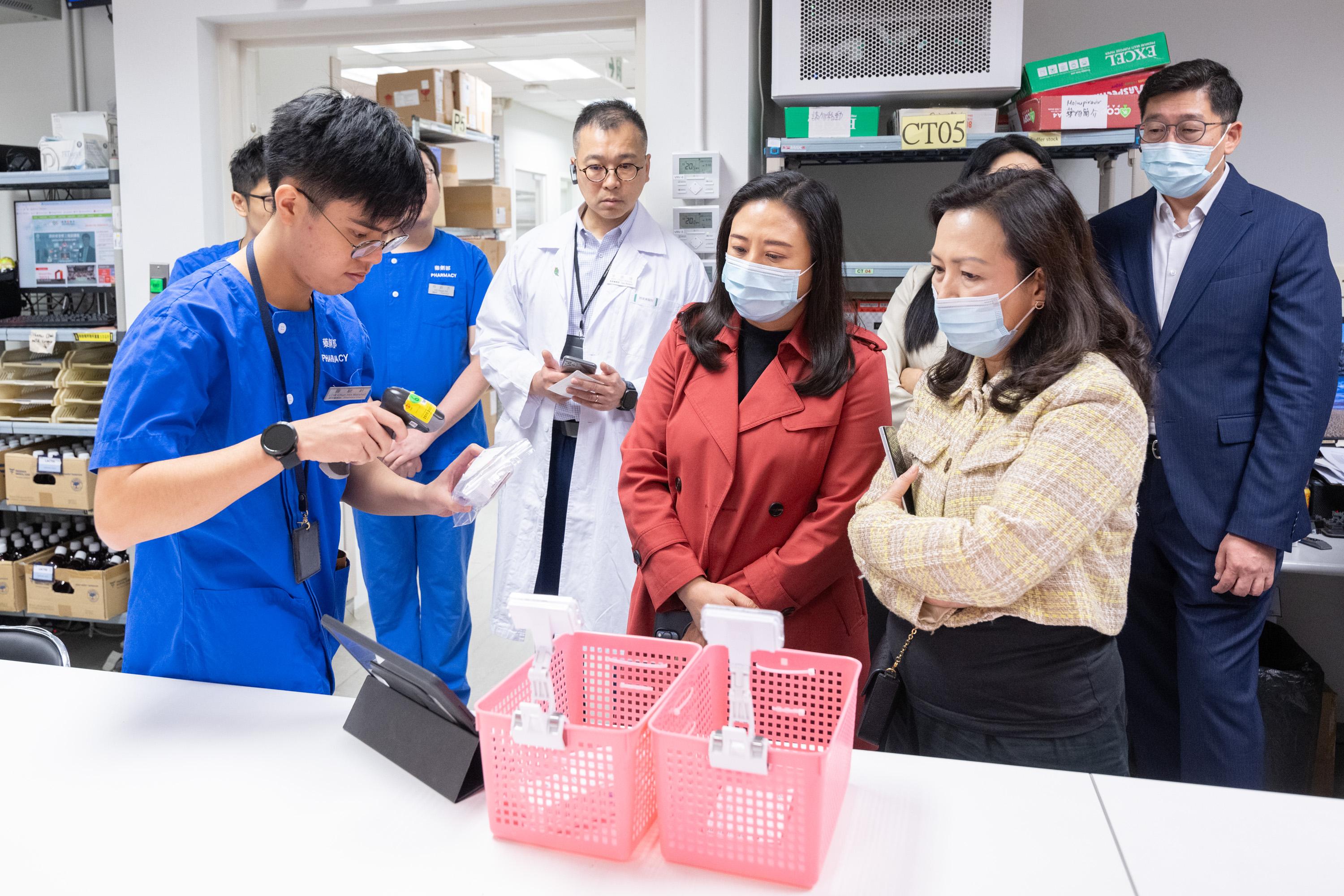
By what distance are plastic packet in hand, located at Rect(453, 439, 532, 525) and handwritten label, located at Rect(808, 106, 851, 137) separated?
69.7 inches

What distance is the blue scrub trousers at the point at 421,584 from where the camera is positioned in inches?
123

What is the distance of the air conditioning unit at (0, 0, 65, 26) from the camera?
379 centimetres

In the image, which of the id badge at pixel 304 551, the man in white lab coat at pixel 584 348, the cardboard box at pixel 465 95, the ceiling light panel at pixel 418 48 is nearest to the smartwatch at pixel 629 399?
the man in white lab coat at pixel 584 348

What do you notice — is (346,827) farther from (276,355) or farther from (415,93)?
(415,93)

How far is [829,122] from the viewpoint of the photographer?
9.62 ft

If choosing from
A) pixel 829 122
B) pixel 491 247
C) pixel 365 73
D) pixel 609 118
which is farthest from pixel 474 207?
pixel 365 73

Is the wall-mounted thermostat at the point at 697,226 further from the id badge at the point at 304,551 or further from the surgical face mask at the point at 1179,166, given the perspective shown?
the id badge at the point at 304,551

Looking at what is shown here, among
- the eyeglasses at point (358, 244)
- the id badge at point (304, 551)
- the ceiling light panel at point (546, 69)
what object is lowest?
the id badge at point (304, 551)

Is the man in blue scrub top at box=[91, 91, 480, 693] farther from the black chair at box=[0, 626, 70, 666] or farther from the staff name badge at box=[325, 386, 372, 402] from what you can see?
the black chair at box=[0, 626, 70, 666]

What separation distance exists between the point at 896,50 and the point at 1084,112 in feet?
1.94

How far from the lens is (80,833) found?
1138 millimetres

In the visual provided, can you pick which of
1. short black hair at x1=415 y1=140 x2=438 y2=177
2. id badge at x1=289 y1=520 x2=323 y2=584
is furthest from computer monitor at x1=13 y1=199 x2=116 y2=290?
id badge at x1=289 y1=520 x2=323 y2=584

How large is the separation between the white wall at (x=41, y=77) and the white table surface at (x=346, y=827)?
12.5ft

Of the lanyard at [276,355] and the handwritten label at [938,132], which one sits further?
the handwritten label at [938,132]
